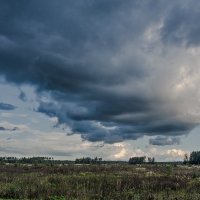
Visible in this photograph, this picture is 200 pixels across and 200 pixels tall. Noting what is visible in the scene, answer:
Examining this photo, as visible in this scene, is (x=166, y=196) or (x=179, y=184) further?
(x=179, y=184)

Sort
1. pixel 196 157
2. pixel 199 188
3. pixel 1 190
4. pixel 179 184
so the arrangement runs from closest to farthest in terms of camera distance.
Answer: pixel 1 190 < pixel 199 188 < pixel 179 184 < pixel 196 157

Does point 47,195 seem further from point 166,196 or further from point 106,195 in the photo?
point 166,196

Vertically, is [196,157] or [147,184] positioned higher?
[196,157]

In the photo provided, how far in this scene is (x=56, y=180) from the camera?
37.8 meters

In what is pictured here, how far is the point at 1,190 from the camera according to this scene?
97.9 feet

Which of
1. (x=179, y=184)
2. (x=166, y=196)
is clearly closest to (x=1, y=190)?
(x=166, y=196)

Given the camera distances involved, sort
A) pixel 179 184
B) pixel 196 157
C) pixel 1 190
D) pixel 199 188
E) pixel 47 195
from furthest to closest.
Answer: pixel 196 157
pixel 179 184
pixel 199 188
pixel 1 190
pixel 47 195

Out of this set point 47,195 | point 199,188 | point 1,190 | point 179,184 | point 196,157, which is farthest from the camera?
point 196,157

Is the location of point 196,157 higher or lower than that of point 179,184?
higher

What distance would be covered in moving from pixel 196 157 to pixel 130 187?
16354 cm

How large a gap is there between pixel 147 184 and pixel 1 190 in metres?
12.1

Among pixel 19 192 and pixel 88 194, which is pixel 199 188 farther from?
pixel 19 192

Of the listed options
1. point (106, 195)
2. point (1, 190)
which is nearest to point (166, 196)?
point (106, 195)

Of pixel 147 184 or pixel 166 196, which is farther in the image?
pixel 147 184
